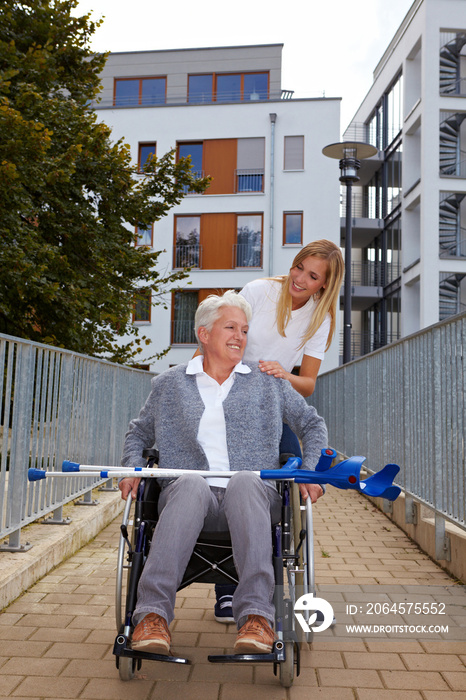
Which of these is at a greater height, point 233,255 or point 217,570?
point 233,255

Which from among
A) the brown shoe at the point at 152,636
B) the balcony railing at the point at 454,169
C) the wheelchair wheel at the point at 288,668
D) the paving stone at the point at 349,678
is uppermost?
the balcony railing at the point at 454,169

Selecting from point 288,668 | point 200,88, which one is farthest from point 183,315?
point 288,668

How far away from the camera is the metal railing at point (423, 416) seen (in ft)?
14.3

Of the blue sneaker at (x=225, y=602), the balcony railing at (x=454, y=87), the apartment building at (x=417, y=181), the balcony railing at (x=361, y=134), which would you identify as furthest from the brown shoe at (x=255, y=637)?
the balcony railing at (x=361, y=134)

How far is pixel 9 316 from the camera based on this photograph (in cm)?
978

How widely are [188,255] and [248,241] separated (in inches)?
87.2

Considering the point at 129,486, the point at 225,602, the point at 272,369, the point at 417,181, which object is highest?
the point at 417,181

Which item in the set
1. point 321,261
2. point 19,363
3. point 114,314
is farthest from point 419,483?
point 114,314

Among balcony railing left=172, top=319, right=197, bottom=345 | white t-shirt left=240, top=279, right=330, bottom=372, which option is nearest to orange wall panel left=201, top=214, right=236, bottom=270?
balcony railing left=172, top=319, right=197, bottom=345

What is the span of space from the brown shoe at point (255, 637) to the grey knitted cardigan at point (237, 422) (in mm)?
671

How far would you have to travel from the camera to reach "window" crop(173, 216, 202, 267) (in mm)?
27406

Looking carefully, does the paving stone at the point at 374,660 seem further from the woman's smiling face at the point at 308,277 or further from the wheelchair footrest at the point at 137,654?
the woman's smiling face at the point at 308,277

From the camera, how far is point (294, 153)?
1066 inches

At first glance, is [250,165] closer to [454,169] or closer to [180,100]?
[180,100]
